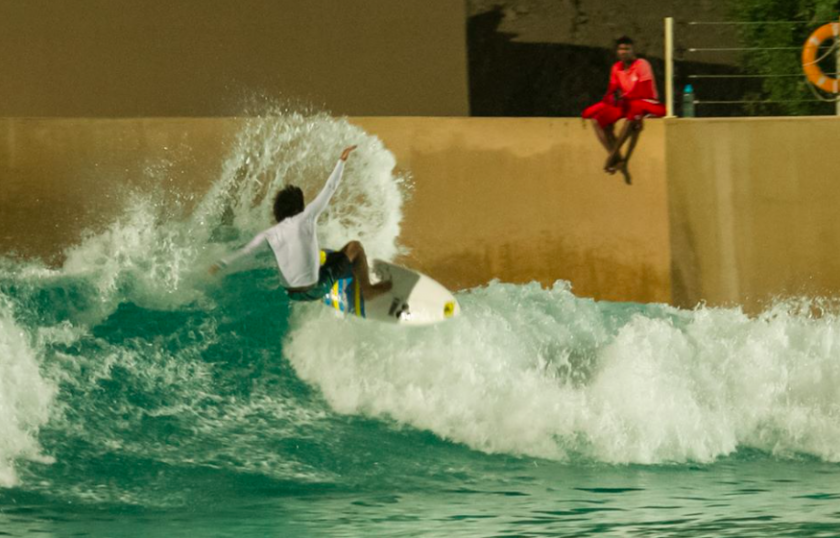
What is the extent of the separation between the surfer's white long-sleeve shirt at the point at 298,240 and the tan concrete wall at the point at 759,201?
13.8ft

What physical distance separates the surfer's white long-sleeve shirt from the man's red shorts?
3.49 m

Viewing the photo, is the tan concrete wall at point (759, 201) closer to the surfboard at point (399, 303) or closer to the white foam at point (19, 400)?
the surfboard at point (399, 303)

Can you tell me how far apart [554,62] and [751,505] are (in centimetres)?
749

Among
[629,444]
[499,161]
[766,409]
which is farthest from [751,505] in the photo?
[499,161]

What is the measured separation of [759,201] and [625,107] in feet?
4.97

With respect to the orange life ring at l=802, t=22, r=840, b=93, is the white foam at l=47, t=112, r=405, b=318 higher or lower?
lower

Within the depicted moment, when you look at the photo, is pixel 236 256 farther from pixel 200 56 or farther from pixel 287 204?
pixel 200 56

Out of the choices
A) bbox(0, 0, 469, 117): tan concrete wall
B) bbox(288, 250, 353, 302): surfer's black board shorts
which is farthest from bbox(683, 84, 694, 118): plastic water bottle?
bbox(288, 250, 353, 302): surfer's black board shorts

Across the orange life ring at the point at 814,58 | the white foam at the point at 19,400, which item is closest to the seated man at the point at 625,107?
the orange life ring at the point at 814,58

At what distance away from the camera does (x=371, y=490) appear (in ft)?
31.8

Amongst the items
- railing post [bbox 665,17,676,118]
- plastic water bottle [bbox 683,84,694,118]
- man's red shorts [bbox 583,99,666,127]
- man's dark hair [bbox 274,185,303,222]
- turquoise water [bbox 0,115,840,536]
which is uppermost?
railing post [bbox 665,17,676,118]

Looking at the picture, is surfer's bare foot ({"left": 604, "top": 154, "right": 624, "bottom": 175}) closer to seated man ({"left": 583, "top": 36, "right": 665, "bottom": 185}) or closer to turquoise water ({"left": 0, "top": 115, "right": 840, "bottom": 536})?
seated man ({"left": 583, "top": 36, "right": 665, "bottom": 185})

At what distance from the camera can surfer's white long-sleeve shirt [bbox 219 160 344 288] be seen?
10766 mm

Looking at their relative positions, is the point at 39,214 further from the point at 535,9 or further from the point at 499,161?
the point at 535,9
